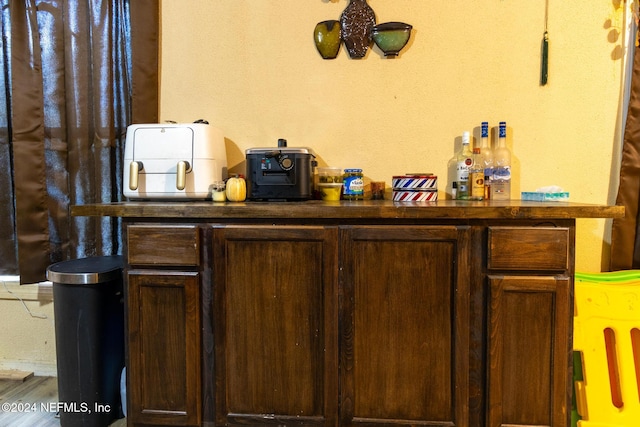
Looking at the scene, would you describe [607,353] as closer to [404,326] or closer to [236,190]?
[404,326]

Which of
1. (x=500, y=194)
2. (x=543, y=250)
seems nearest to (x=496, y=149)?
(x=500, y=194)

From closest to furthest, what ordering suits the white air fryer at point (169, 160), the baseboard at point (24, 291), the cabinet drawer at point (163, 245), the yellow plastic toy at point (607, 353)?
the cabinet drawer at point (163, 245)
the yellow plastic toy at point (607, 353)
the white air fryer at point (169, 160)
the baseboard at point (24, 291)

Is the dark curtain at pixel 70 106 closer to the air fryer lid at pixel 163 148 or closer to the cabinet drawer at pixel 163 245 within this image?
the air fryer lid at pixel 163 148

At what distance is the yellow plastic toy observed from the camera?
4.36 ft

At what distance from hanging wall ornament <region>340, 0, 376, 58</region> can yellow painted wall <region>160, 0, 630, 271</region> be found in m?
0.05

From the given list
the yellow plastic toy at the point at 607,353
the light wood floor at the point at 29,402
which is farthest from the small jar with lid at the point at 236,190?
the yellow plastic toy at the point at 607,353

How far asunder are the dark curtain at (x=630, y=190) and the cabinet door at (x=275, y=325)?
53.2 inches

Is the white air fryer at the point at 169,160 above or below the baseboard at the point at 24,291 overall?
above

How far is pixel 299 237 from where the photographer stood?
118cm

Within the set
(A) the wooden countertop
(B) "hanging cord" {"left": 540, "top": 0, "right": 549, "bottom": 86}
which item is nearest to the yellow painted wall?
(B) "hanging cord" {"left": 540, "top": 0, "right": 549, "bottom": 86}

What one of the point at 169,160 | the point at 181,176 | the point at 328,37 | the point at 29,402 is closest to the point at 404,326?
the point at 181,176

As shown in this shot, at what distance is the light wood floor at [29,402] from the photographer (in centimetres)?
151

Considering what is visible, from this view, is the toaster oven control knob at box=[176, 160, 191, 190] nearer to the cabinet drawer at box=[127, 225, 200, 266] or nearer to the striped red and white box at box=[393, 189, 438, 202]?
the cabinet drawer at box=[127, 225, 200, 266]

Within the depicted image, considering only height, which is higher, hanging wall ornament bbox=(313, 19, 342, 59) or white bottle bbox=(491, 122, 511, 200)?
hanging wall ornament bbox=(313, 19, 342, 59)
